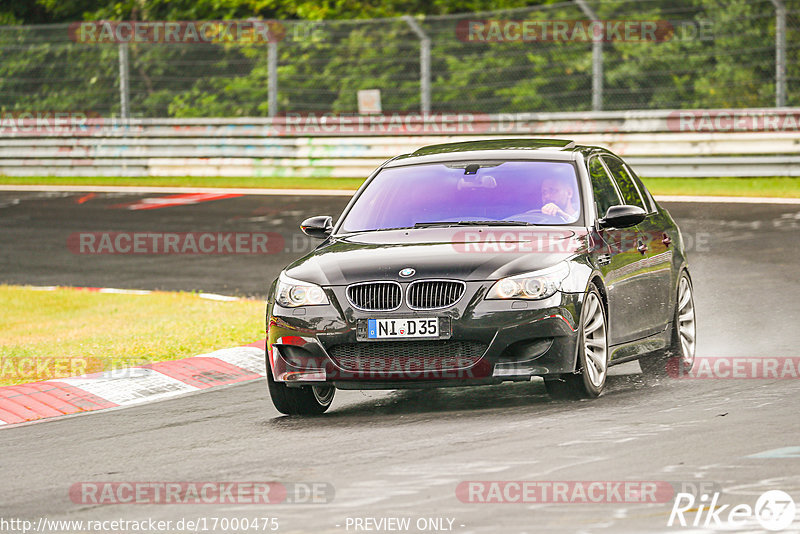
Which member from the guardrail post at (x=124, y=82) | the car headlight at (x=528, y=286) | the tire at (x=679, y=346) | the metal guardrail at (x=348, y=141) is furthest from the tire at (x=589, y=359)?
the guardrail post at (x=124, y=82)

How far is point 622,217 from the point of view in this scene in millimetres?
9422

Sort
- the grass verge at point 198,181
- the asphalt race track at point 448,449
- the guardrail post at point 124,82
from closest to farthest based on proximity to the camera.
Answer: the asphalt race track at point 448,449 < the grass verge at point 198,181 < the guardrail post at point 124,82

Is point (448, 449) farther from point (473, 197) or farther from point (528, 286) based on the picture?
point (473, 197)

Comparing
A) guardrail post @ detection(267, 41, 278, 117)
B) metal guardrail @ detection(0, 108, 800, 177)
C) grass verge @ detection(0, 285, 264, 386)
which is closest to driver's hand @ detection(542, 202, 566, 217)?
grass verge @ detection(0, 285, 264, 386)

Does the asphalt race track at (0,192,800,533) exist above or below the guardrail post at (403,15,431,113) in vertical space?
below

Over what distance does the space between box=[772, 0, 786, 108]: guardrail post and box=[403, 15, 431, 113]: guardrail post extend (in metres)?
6.00

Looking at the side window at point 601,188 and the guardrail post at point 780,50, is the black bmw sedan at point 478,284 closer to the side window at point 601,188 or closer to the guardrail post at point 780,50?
the side window at point 601,188

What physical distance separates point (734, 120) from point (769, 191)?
51.0 inches

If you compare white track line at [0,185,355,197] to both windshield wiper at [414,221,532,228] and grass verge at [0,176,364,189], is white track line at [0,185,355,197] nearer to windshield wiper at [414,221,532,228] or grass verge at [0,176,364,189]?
grass verge at [0,176,364,189]

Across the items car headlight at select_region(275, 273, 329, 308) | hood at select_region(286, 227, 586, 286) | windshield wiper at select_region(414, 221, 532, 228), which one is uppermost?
windshield wiper at select_region(414, 221, 532, 228)

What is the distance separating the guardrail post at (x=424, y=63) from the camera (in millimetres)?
25781

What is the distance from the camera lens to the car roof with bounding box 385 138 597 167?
1007 centimetres

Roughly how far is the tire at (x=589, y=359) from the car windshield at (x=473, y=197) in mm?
745

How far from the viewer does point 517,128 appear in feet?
81.7
